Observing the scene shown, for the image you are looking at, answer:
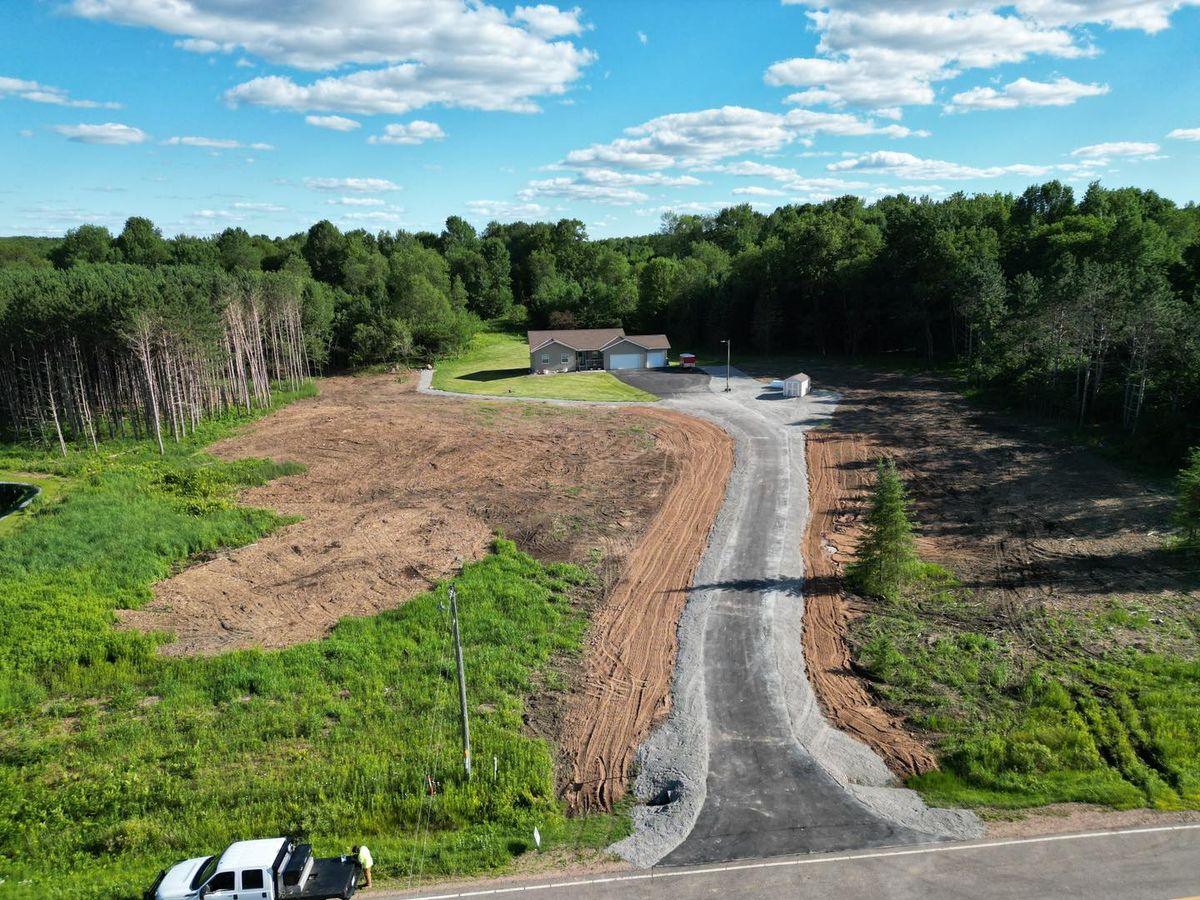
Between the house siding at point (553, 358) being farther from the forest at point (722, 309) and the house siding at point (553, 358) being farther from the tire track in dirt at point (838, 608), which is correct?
the tire track in dirt at point (838, 608)

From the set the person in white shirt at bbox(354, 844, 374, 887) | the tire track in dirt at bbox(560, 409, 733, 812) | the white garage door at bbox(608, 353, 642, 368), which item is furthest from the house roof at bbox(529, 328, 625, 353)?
the person in white shirt at bbox(354, 844, 374, 887)

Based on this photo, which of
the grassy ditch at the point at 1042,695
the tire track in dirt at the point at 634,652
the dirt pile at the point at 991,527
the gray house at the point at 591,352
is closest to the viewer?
the grassy ditch at the point at 1042,695

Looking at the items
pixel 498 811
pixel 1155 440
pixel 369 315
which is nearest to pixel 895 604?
pixel 498 811

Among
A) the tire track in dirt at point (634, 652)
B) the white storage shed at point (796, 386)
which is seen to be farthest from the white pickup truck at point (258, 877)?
the white storage shed at point (796, 386)

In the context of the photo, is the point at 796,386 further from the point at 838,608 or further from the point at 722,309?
the point at 838,608

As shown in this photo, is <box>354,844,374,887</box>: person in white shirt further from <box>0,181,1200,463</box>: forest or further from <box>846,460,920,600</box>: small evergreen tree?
<box>0,181,1200,463</box>: forest

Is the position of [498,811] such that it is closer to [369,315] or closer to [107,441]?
[107,441]
